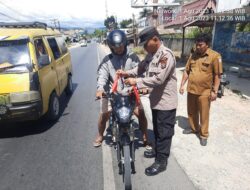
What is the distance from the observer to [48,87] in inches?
233

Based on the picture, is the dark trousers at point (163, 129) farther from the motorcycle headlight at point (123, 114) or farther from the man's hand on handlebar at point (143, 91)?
the motorcycle headlight at point (123, 114)

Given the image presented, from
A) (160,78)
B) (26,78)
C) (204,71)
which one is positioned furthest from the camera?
(26,78)

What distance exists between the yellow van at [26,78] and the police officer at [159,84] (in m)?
2.40

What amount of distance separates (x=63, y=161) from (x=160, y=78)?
2.21m

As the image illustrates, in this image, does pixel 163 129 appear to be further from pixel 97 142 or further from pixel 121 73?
→ pixel 97 142

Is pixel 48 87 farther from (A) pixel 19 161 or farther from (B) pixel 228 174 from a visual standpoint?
(B) pixel 228 174

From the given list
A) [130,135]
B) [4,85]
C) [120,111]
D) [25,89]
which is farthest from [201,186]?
[4,85]

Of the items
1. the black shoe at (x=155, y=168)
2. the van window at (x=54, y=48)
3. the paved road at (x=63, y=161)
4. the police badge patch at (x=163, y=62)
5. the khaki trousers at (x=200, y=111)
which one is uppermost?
the police badge patch at (x=163, y=62)

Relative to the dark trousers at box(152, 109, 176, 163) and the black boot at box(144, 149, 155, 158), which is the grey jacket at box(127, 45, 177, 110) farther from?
the black boot at box(144, 149, 155, 158)

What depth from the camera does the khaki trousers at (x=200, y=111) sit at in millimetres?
4875

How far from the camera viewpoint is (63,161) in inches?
175

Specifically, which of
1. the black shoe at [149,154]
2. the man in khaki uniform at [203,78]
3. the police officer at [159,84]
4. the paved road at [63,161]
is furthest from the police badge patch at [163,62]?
the black shoe at [149,154]

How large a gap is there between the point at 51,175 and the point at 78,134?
67.6 inches

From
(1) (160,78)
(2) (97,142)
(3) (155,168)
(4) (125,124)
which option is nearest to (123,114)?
(4) (125,124)
